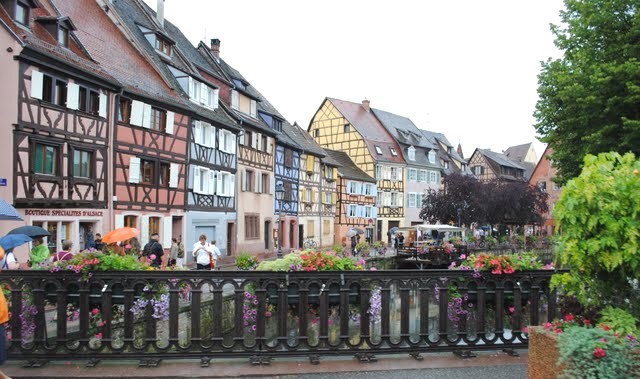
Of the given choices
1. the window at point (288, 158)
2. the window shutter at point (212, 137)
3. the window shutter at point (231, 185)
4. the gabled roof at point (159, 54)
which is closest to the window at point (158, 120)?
the gabled roof at point (159, 54)

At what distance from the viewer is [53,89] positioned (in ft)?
61.8

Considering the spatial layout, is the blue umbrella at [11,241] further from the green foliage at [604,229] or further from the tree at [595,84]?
the tree at [595,84]

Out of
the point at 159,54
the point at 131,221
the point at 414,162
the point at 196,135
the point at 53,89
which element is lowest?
the point at 131,221

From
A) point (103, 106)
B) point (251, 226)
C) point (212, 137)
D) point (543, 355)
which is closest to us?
point (543, 355)

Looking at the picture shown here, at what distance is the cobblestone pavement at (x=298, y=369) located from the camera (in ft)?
19.4

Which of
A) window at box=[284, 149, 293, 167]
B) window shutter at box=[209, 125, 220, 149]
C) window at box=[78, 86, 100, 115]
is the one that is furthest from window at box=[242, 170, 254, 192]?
window at box=[78, 86, 100, 115]

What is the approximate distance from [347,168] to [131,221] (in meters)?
35.4

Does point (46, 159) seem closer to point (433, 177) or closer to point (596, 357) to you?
point (596, 357)

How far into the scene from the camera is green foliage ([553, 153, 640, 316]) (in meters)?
4.21

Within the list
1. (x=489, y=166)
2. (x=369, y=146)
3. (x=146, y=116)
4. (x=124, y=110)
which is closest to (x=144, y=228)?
(x=146, y=116)

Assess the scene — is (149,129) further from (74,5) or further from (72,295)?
(72,295)

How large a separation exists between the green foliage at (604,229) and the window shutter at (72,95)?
18.7m

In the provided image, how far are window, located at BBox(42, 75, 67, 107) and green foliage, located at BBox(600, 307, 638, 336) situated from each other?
1870 centimetres

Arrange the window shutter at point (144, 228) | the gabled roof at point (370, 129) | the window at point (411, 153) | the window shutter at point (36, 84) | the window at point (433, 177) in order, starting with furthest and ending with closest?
1. the window at point (433, 177)
2. the window at point (411, 153)
3. the gabled roof at point (370, 129)
4. the window shutter at point (144, 228)
5. the window shutter at point (36, 84)
